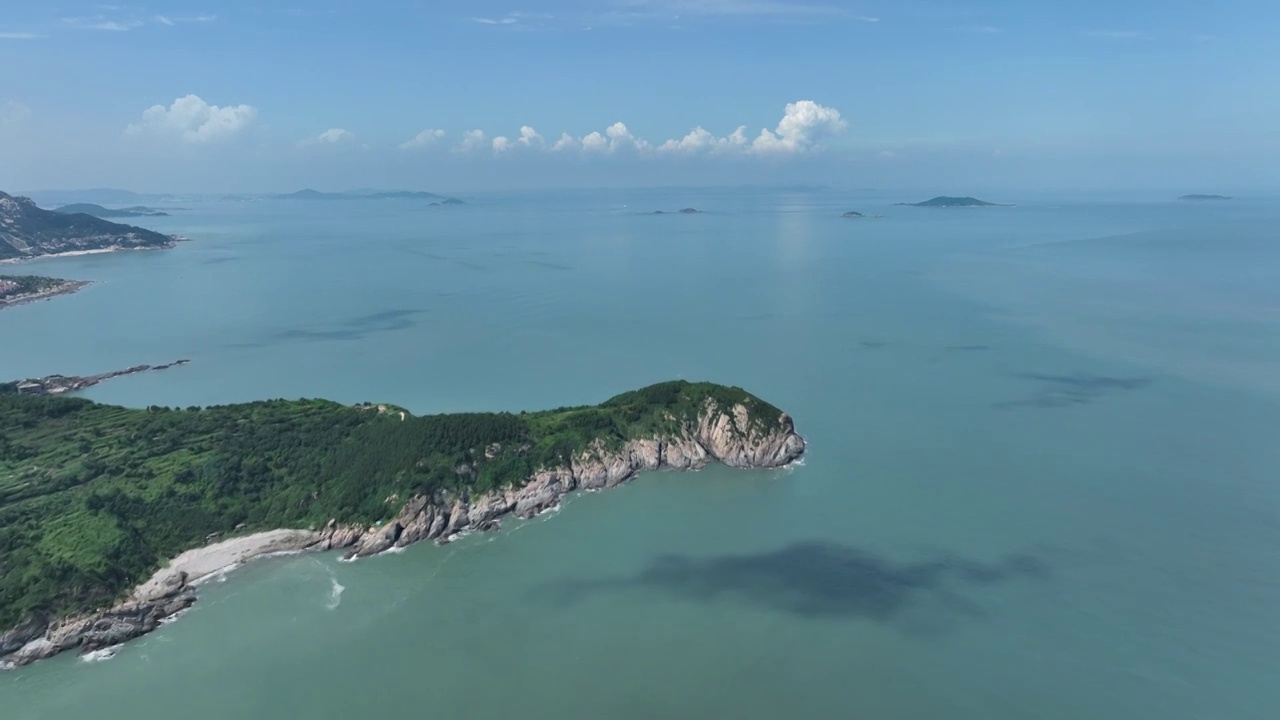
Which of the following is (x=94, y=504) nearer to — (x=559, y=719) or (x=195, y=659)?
(x=195, y=659)

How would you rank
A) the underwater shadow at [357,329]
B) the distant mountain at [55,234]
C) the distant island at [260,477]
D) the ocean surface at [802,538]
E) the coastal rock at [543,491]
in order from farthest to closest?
the distant mountain at [55,234]
the underwater shadow at [357,329]
the coastal rock at [543,491]
the distant island at [260,477]
the ocean surface at [802,538]

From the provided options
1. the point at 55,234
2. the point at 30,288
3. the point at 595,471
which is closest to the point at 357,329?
the point at 595,471

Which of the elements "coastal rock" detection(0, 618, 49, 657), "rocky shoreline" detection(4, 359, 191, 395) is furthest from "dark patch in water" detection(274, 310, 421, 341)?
"coastal rock" detection(0, 618, 49, 657)

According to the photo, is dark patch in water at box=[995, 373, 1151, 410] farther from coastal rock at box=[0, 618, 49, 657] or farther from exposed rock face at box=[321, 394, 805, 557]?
coastal rock at box=[0, 618, 49, 657]

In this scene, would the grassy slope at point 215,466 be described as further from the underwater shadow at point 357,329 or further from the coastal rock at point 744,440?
the underwater shadow at point 357,329

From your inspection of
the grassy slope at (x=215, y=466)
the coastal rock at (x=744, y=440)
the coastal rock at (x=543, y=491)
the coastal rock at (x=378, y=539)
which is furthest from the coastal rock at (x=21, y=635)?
the coastal rock at (x=744, y=440)

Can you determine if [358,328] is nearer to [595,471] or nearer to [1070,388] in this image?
[595,471]

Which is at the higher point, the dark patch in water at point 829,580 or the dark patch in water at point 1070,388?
the dark patch in water at point 1070,388
